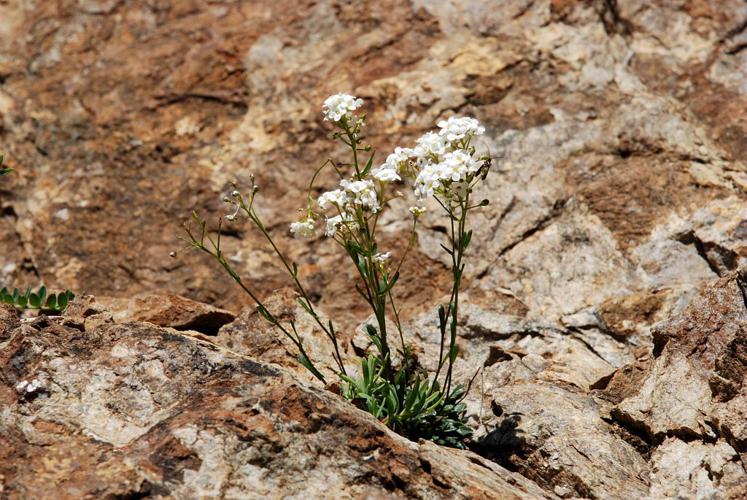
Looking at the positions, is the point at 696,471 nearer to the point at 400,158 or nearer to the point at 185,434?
the point at 400,158

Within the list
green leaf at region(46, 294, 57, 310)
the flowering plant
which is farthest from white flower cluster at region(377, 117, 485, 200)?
green leaf at region(46, 294, 57, 310)

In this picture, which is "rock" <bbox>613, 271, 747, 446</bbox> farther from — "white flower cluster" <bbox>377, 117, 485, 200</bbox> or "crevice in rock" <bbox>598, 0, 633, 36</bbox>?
"crevice in rock" <bbox>598, 0, 633, 36</bbox>

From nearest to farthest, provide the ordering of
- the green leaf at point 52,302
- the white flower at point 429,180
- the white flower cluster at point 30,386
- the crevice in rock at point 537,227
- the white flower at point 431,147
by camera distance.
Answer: the white flower cluster at point 30,386 → the white flower at point 429,180 → the white flower at point 431,147 → the green leaf at point 52,302 → the crevice in rock at point 537,227

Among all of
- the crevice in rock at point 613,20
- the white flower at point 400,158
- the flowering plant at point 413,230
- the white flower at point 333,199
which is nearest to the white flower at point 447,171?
the flowering plant at point 413,230

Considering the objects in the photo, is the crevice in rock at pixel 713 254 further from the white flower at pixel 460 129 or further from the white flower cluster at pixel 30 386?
the white flower cluster at pixel 30 386

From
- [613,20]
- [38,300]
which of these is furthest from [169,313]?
[613,20]
